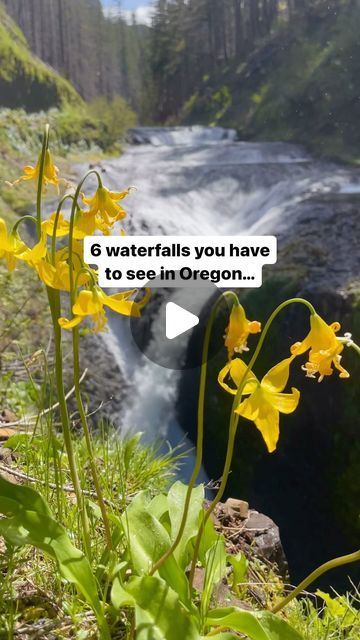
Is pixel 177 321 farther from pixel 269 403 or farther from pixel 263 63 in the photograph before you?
pixel 263 63

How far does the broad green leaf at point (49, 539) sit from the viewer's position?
61 centimetres

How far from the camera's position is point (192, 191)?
3400 mm

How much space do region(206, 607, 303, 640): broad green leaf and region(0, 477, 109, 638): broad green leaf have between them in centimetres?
13

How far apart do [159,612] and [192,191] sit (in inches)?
119

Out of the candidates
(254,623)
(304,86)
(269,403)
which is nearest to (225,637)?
(254,623)

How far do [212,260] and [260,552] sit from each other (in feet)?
2.29

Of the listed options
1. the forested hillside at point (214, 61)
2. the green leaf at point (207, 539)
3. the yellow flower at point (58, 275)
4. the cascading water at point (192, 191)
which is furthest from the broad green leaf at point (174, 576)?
the forested hillside at point (214, 61)

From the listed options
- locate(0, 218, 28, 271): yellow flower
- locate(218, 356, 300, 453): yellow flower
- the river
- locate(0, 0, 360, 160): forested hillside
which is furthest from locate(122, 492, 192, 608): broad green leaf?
locate(0, 0, 360, 160): forested hillside

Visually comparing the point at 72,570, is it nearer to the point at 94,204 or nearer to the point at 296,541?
the point at 94,204

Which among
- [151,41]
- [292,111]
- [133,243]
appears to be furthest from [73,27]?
[133,243]

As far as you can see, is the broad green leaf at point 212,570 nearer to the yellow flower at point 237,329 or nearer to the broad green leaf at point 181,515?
the broad green leaf at point 181,515

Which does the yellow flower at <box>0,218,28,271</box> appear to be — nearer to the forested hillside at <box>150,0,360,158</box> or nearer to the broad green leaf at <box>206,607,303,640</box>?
the broad green leaf at <box>206,607,303,640</box>

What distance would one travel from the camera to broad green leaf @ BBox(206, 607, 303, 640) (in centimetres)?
58

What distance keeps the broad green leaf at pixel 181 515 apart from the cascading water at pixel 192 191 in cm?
189
